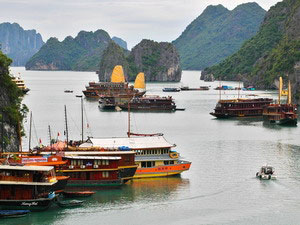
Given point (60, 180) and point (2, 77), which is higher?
point (2, 77)

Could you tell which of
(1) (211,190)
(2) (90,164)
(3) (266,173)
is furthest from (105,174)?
(3) (266,173)

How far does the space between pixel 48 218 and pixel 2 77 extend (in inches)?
796

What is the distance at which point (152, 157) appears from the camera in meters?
52.6

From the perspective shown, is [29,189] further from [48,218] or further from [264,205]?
[264,205]

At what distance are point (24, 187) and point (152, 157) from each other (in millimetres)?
13851

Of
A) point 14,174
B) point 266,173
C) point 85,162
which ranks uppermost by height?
point 85,162

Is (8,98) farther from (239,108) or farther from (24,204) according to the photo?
(239,108)

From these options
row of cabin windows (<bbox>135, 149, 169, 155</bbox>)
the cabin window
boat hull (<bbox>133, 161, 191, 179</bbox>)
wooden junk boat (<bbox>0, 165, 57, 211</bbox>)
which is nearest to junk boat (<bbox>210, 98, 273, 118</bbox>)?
boat hull (<bbox>133, 161, 191, 179</bbox>)

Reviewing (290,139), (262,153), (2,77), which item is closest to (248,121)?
(290,139)

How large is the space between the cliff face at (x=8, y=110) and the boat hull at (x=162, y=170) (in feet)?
37.6

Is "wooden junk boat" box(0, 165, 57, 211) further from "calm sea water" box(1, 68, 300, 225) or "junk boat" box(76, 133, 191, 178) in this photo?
"junk boat" box(76, 133, 191, 178)

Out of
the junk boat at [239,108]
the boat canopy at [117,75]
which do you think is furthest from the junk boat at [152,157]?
the boat canopy at [117,75]

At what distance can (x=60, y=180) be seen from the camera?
145 ft

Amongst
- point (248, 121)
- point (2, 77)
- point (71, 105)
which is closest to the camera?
point (2, 77)
